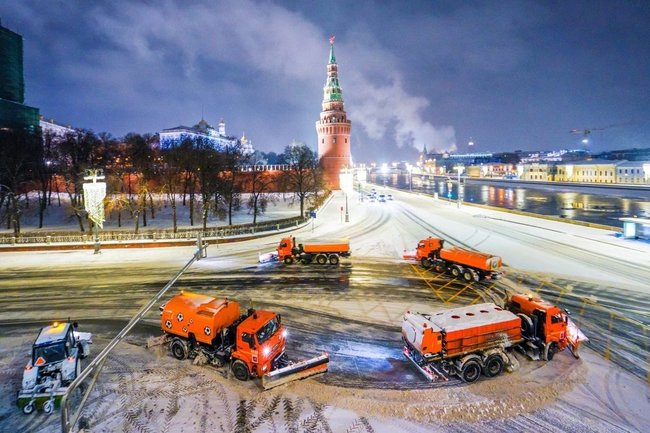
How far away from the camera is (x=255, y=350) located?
43.5 feet

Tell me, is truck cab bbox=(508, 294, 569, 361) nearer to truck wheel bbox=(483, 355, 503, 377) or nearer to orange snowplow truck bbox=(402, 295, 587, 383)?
orange snowplow truck bbox=(402, 295, 587, 383)

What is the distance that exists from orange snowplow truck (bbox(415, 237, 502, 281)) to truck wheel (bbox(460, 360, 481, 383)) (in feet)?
36.7

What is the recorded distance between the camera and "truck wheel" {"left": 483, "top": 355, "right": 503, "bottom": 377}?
13312 mm

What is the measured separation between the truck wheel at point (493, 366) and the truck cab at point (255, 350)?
277 inches

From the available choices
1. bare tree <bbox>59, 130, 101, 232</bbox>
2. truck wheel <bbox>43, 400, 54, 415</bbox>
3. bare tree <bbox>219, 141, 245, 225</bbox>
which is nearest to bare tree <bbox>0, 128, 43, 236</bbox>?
bare tree <bbox>59, 130, 101, 232</bbox>

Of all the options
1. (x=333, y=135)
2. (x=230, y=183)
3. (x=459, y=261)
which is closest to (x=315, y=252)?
(x=459, y=261)

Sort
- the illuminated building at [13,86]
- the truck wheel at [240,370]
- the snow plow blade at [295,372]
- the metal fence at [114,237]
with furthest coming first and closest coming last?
1. the illuminated building at [13,86]
2. the metal fence at [114,237]
3. the truck wheel at [240,370]
4. the snow plow blade at [295,372]

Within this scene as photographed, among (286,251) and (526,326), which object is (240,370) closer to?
(526,326)

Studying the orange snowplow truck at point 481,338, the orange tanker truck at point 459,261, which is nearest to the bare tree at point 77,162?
the orange tanker truck at point 459,261

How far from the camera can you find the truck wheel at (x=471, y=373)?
13125mm

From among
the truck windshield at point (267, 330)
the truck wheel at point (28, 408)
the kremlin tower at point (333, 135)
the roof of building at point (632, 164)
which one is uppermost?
the kremlin tower at point (333, 135)

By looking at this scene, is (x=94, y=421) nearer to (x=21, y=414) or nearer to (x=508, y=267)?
(x=21, y=414)

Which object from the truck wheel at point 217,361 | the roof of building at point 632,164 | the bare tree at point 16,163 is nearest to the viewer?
the truck wheel at point 217,361

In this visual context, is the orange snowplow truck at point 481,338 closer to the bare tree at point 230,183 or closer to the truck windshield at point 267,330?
the truck windshield at point 267,330
